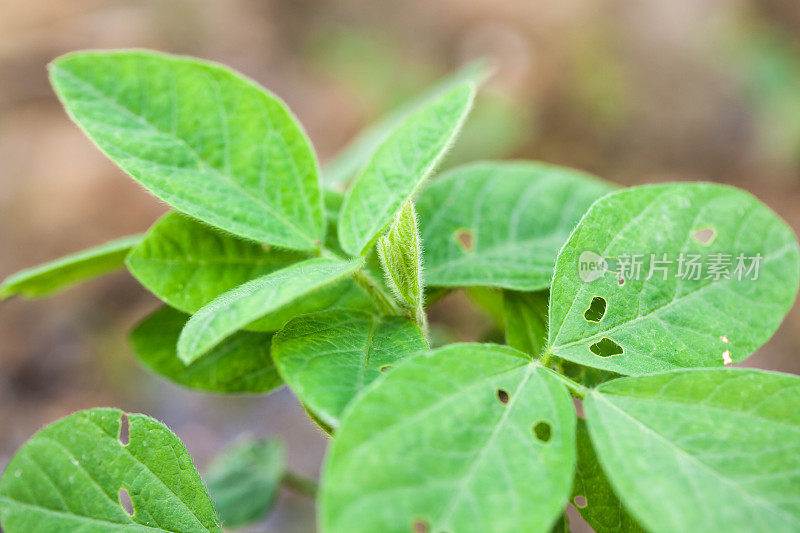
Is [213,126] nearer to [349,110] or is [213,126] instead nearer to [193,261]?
[193,261]

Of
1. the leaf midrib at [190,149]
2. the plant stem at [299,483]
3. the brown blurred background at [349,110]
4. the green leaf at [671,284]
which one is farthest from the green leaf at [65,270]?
the brown blurred background at [349,110]

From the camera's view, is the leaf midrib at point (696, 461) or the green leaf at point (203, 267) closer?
the leaf midrib at point (696, 461)

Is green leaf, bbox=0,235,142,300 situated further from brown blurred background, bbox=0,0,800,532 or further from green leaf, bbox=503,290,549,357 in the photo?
brown blurred background, bbox=0,0,800,532

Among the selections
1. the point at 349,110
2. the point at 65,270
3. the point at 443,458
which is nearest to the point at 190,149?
the point at 65,270

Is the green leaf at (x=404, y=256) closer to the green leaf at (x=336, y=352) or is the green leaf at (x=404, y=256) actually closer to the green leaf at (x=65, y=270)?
the green leaf at (x=336, y=352)

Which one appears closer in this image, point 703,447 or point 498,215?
point 703,447

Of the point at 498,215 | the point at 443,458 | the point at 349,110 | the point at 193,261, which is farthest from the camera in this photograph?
the point at 349,110

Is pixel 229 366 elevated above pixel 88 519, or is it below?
above
